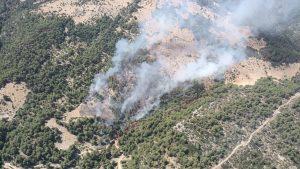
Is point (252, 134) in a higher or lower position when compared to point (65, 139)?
lower

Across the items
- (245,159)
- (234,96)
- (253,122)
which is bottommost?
(245,159)

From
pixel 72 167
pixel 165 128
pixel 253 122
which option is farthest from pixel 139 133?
pixel 253 122

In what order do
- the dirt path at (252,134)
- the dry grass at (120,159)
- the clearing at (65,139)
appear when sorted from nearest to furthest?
the dirt path at (252,134) < the dry grass at (120,159) < the clearing at (65,139)

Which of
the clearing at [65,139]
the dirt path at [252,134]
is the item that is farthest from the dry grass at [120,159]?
the dirt path at [252,134]

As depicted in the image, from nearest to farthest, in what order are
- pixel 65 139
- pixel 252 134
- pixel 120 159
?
pixel 252 134 < pixel 120 159 < pixel 65 139

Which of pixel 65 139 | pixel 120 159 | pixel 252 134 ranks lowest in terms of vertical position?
pixel 252 134

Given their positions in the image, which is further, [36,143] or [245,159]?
[36,143]

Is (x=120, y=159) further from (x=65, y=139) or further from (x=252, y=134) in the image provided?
(x=252, y=134)

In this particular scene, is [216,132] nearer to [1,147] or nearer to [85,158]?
[85,158]

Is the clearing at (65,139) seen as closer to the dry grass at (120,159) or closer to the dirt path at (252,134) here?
the dry grass at (120,159)

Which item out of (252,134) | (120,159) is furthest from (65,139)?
(252,134)

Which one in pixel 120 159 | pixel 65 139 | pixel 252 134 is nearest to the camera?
pixel 252 134
